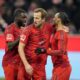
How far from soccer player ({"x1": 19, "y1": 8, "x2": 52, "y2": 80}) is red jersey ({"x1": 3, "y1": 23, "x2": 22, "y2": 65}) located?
0.52 metres

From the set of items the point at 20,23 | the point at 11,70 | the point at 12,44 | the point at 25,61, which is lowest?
the point at 11,70

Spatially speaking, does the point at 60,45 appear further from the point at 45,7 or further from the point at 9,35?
the point at 45,7

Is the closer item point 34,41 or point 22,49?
point 22,49

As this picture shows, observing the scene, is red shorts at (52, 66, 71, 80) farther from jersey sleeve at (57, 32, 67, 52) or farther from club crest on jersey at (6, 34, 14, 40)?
club crest on jersey at (6, 34, 14, 40)

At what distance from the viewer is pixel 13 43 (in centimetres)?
977

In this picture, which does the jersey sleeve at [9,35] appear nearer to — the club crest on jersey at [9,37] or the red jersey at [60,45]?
the club crest on jersey at [9,37]

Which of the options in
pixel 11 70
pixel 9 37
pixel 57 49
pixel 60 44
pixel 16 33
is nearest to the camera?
pixel 60 44

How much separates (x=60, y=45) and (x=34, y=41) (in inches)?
16.3

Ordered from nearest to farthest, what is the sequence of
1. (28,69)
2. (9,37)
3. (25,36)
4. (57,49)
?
(28,69), (25,36), (57,49), (9,37)

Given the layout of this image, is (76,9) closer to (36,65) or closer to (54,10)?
(54,10)

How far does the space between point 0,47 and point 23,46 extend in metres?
4.27

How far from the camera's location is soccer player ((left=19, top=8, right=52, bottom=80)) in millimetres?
9398

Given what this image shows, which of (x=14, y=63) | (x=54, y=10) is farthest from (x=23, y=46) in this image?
(x=54, y=10)

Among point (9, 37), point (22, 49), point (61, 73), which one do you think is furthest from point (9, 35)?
point (61, 73)
